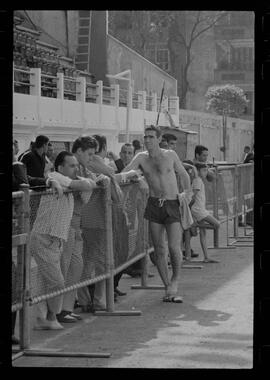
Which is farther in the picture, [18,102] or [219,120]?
[219,120]

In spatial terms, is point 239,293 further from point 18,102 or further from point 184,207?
point 18,102

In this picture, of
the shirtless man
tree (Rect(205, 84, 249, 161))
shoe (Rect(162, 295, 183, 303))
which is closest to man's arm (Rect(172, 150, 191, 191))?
the shirtless man

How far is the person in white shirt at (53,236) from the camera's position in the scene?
7727mm

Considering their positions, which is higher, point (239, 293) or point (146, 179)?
point (146, 179)

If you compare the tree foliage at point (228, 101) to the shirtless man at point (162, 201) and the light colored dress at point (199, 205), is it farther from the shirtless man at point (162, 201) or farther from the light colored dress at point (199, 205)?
the shirtless man at point (162, 201)

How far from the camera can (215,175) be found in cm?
1561

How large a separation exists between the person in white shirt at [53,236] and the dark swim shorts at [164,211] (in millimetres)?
1672

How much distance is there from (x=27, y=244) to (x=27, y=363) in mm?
851

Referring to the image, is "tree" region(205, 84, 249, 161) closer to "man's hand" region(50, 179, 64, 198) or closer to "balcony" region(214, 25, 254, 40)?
"balcony" region(214, 25, 254, 40)

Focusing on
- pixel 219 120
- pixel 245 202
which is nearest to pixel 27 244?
pixel 245 202

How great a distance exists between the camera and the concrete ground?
7.17 meters

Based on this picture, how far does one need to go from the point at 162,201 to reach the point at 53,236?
8.00 ft
